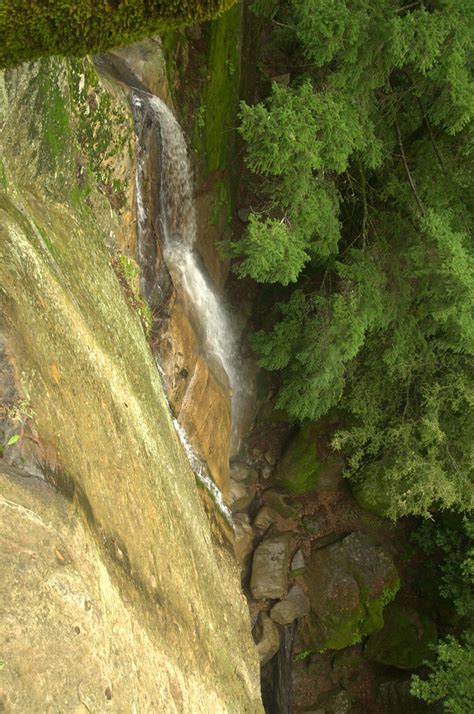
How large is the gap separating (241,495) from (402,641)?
440 centimetres

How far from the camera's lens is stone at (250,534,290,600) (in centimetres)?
1054

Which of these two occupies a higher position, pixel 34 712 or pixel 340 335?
pixel 340 335

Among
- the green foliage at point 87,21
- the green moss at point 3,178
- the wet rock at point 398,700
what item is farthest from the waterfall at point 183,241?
the wet rock at point 398,700

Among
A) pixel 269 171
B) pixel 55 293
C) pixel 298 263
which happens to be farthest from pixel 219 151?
pixel 55 293

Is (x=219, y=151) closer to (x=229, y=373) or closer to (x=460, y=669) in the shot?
(x=229, y=373)

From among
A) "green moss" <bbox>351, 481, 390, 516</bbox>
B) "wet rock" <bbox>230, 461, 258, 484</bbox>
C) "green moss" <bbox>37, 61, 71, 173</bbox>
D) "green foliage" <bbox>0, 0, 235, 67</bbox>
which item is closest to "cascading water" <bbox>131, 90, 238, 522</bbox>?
"green moss" <bbox>37, 61, 71, 173</bbox>

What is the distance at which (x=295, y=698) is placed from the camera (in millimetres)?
11016

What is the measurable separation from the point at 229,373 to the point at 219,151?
3699 mm

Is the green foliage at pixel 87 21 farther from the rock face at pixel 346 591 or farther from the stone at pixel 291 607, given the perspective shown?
the rock face at pixel 346 591

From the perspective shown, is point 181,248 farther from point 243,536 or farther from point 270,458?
point 243,536

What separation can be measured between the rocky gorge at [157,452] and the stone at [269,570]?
0.04 m

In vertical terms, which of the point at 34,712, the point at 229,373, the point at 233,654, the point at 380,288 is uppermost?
the point at 380,288

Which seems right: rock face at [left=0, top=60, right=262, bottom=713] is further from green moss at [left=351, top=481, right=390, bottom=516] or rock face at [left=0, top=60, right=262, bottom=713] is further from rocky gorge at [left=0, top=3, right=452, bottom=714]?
green moss at [left=351, top=481, right=390, bottom=516]

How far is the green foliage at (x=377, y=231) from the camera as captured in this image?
662 centimetres
